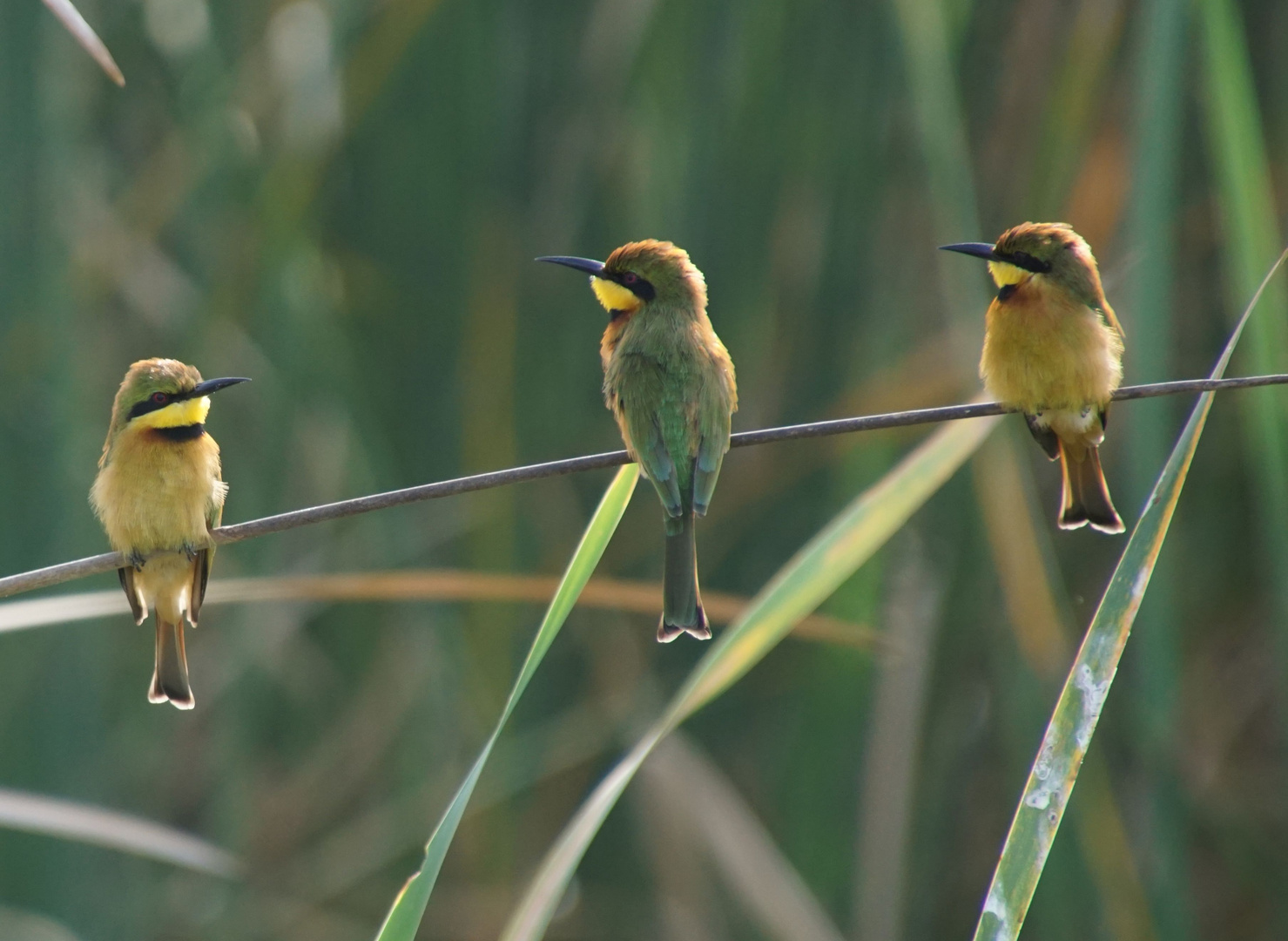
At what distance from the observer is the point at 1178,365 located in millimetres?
3498

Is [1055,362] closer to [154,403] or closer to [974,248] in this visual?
[974,248]

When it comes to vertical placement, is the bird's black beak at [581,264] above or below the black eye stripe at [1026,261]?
above

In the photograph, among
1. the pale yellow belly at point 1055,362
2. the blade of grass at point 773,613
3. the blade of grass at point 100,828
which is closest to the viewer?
the blade of grass at point 773,613

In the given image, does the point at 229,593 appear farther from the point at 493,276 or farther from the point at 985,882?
the point at 985,882

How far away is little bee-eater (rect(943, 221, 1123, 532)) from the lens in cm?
246

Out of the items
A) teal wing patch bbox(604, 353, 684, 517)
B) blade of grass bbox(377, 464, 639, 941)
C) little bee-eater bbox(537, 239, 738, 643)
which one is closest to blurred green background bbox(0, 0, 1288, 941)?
little bee-eater bbox(537, 239, 738, 643)

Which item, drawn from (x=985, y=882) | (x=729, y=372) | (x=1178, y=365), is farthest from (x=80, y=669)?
(x=1178, y=365)

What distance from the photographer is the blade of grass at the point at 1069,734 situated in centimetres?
147

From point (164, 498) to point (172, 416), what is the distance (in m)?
0.18

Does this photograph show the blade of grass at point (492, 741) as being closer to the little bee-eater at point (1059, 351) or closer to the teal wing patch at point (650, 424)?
the teal wing patch at point (650, 424)

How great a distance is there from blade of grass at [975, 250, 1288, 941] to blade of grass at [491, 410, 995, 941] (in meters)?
0.36

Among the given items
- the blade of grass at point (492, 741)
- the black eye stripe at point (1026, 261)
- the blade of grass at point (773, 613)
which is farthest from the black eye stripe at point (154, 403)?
the black eye stripe at point (1026, 261)

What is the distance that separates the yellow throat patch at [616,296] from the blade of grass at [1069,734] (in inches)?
53.4

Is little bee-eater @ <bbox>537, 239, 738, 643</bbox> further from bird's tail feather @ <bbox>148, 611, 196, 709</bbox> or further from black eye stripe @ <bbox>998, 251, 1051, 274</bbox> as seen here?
bird's tail feather @ <bbox>148, 611, 196, 709</bbox>
